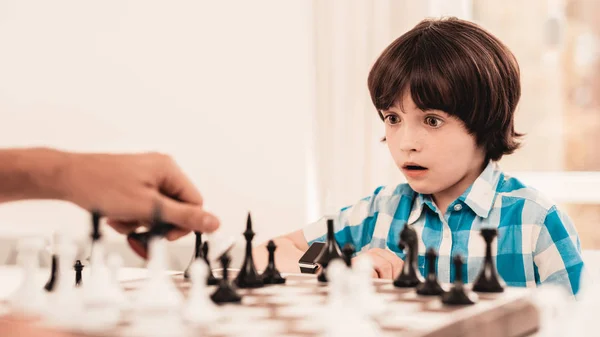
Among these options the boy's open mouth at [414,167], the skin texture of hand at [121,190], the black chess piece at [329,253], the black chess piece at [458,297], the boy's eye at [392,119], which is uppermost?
the boy's eye at [392,119]

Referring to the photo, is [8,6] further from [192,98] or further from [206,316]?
[206,316]

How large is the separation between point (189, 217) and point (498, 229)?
0.97 meters

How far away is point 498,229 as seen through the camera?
1855 mm

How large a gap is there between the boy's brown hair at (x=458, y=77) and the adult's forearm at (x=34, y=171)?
1012 mm

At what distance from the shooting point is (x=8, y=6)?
12.3 feet

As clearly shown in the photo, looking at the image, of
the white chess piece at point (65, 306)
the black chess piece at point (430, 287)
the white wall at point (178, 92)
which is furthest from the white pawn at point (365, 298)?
the white wall at point (178, 92)

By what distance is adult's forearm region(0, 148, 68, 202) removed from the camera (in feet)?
3.68

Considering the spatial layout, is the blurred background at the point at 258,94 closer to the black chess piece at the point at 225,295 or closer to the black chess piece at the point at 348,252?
the black chess piece at the point at 348,252

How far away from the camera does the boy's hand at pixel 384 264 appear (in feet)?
5.41

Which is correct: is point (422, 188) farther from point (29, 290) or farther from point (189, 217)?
point (29, 290)

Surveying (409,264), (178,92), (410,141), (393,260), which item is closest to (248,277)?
(409,264)

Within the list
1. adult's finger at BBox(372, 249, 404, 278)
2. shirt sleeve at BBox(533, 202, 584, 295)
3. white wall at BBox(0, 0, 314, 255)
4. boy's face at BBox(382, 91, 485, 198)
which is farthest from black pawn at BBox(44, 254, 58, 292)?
white wall at BBox(0, 0, 314, 255)

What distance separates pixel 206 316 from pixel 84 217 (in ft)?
9.64

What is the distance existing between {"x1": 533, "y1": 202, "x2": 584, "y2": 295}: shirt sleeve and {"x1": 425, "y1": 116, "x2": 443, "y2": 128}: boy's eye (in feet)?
1.11
